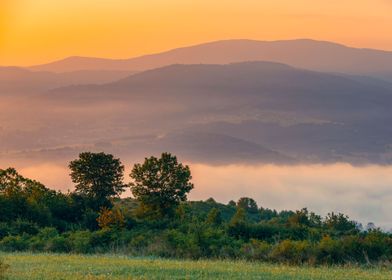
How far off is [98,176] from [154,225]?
708 inches

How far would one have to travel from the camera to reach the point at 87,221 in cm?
7356

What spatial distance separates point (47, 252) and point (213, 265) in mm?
13005

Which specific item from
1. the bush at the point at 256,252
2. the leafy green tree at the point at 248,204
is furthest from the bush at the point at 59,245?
the leafy green tree at the point at 248,204

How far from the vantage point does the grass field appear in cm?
3409

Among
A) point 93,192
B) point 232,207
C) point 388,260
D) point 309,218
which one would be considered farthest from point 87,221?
point 232,207

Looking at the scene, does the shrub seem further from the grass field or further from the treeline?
the grass field

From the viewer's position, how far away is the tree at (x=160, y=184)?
84375mm

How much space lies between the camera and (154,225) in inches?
2862

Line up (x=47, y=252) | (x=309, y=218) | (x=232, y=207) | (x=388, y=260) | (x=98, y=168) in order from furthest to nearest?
(x=232, y=207) < (x=98, y=168) < (x=309, y=218) < (x=47, y=252) < (x=388, y=260)

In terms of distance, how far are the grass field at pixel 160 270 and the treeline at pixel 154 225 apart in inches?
183

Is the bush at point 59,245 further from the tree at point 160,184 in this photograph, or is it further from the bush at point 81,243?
the tree at point 160,184

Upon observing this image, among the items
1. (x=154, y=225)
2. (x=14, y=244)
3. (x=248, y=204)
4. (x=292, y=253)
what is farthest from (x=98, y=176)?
(x=292, y=253)

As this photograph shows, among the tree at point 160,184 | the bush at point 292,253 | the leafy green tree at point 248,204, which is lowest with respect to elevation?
the bush at point 292,253

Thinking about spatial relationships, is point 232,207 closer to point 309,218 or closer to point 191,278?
point 309,218
